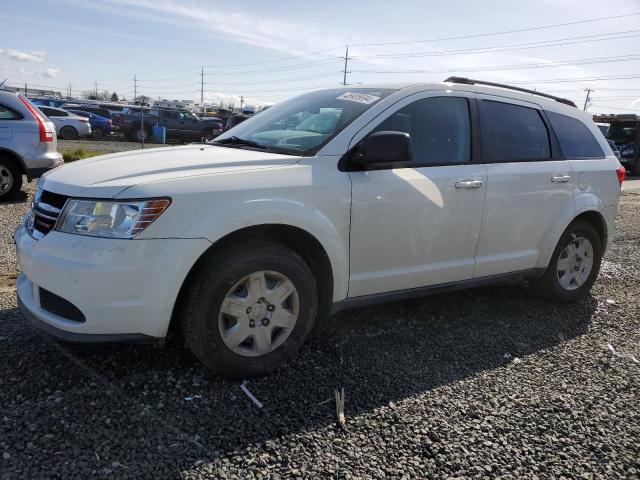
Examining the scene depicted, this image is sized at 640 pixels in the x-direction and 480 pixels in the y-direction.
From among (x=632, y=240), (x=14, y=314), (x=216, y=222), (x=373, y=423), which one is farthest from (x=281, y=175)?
(x=632, y=240)

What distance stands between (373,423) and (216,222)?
1284mm

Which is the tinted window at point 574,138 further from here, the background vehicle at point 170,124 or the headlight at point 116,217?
the background vehicle at point 170,124

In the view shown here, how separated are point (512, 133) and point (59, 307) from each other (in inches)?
132

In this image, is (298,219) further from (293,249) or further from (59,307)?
(59,307)

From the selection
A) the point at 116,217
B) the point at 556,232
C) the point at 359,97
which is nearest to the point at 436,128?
the point at 359,97

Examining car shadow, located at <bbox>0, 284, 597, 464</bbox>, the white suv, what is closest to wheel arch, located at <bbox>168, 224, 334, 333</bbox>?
the white suv

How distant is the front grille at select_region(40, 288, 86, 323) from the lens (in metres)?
2.71

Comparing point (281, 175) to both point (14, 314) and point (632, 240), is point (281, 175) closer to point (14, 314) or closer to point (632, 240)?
point (14, 314)

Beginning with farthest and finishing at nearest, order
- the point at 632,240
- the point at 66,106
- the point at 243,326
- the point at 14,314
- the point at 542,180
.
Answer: the point at 66,106, the point at 632,240, the point at 542,180, the point at 14,314, the point at 243,326

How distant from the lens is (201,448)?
242 centimetres

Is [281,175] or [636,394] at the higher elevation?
[281,175]

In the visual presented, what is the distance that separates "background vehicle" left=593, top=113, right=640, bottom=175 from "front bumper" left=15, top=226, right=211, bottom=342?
74.8 feet

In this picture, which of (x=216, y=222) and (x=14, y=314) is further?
(x=14, y=314)

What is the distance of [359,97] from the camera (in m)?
3.68
